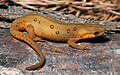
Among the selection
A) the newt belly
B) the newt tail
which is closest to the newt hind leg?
the newt belly

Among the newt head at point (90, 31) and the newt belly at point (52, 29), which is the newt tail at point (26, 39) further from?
the newt head at point (90, 31)

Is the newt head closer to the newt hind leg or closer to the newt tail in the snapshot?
the newt hind leg

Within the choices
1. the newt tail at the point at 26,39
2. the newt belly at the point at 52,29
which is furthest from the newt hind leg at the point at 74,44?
the newt tail at the point at 26,39

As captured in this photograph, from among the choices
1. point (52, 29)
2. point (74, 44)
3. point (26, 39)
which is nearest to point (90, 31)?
point (74, 44)

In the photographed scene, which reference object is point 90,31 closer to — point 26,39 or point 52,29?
point 52,29

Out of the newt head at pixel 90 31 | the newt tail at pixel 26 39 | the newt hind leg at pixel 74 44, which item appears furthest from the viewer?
the newt head at pixel 90 31

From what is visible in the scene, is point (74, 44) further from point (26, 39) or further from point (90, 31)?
point (26, 39)

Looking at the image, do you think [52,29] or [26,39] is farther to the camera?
[52,29]
